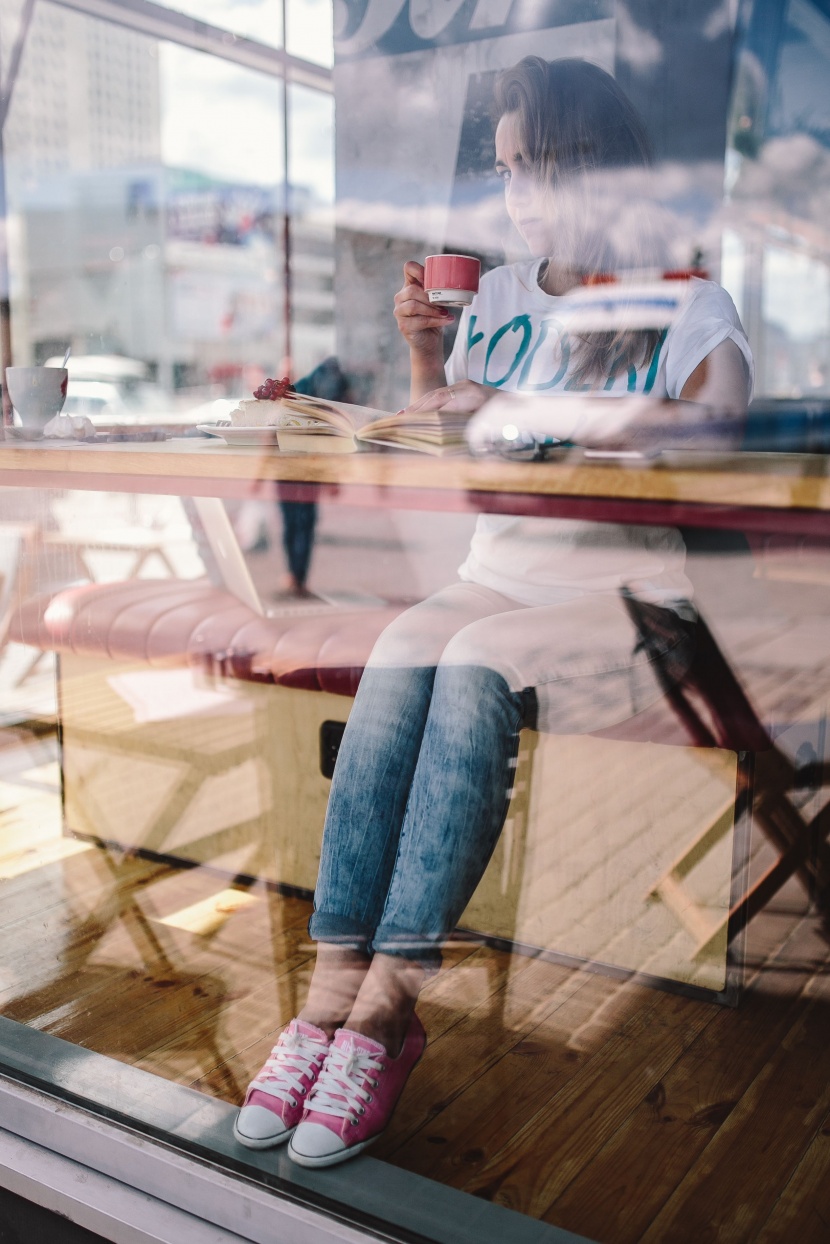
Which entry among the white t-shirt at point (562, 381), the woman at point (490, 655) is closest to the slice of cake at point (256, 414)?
the woman at point (490, 655)

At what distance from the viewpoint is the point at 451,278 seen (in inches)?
55.8

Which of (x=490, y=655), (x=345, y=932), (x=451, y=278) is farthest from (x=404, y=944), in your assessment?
Result: (x=451, y=278)

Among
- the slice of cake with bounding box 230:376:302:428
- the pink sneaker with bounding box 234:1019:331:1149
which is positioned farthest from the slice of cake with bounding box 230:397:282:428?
the pink sneaker with bounding box 234:1019:331:1149

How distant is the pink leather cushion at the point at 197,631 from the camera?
1826 mm

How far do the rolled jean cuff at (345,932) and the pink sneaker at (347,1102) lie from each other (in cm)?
10

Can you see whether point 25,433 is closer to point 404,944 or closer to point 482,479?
point 482,479

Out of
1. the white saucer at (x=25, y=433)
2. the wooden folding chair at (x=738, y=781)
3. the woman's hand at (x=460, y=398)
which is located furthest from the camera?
the white saucer at (x=25, y=433)

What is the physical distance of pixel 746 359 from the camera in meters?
1.42

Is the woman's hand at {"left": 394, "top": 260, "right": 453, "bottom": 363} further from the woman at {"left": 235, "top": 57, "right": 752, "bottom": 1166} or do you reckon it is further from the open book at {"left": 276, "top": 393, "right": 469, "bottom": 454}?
the open book at {"left": 276, "top": 393, "right": 469, "bottom": 454}

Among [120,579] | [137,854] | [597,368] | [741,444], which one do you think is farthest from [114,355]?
[741,444]

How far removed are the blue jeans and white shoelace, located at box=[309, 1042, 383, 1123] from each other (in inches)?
4.8

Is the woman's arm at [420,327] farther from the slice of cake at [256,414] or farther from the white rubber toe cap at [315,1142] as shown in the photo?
the white rubber toe cap at [315,1142]

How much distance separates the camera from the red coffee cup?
1408 millimetres

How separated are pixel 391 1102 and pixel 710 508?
0.78 metres
